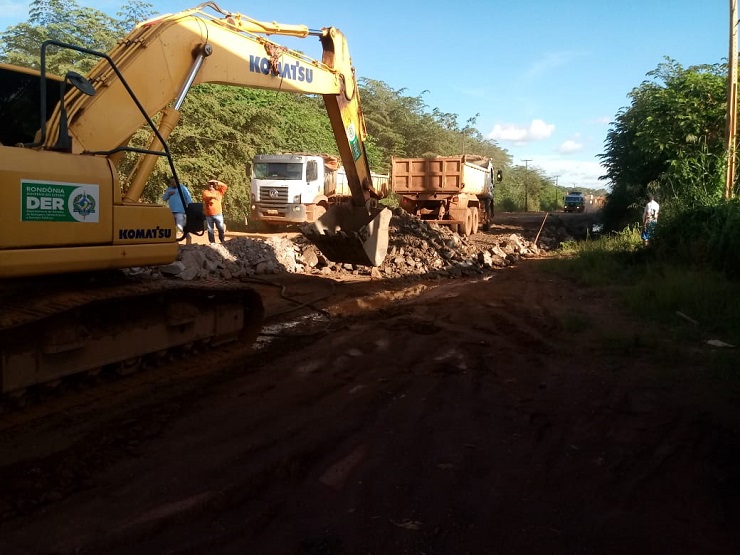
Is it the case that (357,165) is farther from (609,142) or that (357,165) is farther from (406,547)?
(609,142)

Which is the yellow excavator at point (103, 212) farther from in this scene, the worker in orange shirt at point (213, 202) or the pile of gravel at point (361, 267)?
the worker in orange shirt at point (213, 202)

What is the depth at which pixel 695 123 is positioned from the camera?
14.9m

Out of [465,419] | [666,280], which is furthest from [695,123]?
[465,419]

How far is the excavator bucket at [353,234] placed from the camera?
851 cm

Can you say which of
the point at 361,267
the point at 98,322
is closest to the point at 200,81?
the point at 98,322

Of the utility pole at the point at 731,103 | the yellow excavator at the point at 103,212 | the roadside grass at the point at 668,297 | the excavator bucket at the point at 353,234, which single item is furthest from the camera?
the utility pole at the point at 731,103

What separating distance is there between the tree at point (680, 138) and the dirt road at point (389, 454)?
317 inches

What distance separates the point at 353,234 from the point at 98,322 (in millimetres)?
4217

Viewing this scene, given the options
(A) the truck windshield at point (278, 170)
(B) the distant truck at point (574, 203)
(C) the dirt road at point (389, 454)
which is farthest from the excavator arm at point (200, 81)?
(B) the distant truck at point (574, 203)

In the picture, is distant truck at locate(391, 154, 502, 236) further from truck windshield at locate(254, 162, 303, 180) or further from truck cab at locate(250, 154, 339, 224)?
truck windshield at locate(254, 162, 303, 180)

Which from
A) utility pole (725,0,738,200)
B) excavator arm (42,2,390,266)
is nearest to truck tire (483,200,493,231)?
utility pole (725,0,738,200)

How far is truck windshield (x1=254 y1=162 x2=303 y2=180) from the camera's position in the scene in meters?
20.8

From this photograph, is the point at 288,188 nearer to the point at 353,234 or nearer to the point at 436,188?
the point at 436,188

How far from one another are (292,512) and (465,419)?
171 centimetres
